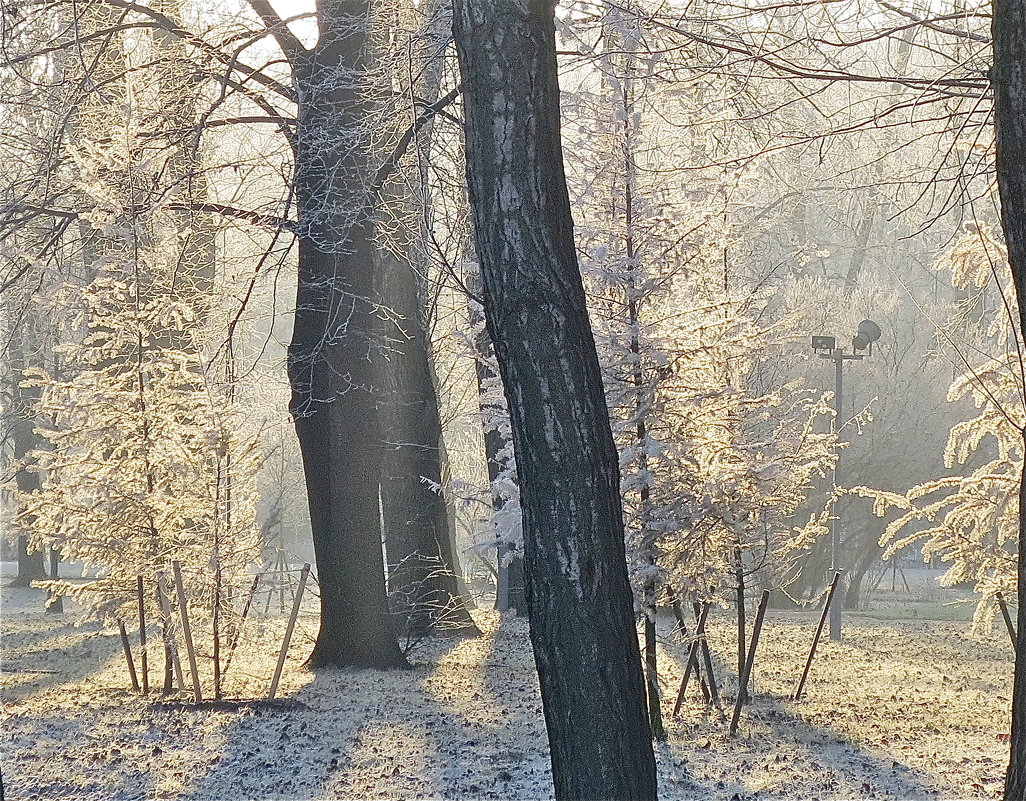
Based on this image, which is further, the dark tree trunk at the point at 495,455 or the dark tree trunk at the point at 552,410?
the dark tree trunk at the point at 495,455

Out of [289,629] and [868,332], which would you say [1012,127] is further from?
[868,332]

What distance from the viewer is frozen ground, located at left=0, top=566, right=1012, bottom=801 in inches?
253

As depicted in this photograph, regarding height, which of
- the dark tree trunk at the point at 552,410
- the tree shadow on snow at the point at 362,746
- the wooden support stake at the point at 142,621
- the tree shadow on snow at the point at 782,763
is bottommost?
A: the tree shadow on snow at the point at 782,763

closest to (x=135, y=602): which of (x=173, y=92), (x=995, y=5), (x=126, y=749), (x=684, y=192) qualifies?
(x=126, y=749)

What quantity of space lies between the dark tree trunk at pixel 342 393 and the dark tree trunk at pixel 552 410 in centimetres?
587

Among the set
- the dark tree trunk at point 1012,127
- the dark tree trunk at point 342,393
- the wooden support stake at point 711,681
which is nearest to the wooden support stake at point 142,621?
the dark tree trunk at point 342,393

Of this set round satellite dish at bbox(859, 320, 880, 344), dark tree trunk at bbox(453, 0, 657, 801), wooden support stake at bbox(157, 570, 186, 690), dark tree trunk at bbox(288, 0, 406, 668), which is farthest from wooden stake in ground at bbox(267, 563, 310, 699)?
round satellite dish at bbox(859, 320, 880, 344)

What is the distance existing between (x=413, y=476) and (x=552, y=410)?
9246 millimetres

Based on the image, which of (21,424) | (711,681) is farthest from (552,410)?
(21,424)

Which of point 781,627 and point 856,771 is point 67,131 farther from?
point 781,627

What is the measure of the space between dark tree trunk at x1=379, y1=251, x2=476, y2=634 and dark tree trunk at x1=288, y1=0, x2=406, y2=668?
144 cm

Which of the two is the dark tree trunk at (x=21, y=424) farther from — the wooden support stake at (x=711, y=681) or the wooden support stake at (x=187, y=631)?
the wooden support stake at (x=711, y=681)

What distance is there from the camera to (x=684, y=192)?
7.67 meters

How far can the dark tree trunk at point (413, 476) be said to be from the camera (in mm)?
12617
